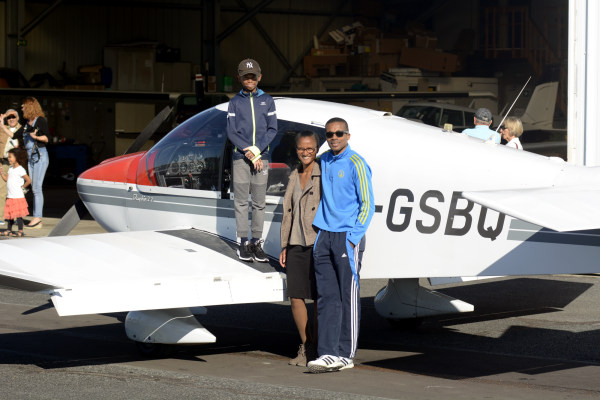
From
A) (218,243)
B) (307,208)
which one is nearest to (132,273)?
(218,243)

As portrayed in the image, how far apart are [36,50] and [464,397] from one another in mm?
29954

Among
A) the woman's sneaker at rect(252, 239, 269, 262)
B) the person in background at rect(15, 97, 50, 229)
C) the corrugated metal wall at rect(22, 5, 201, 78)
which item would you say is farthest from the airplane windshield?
the corrugated metal wall at rect(22, 5, 201, 78)

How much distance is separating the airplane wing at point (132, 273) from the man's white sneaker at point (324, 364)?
1.91 feet

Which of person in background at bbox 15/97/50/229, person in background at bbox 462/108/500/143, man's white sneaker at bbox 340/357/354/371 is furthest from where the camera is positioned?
person in background at bbox 15/97/50/229

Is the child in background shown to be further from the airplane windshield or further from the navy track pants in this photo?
the navy track pants

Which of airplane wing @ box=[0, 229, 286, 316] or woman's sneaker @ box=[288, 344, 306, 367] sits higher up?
airplane wing @ box=[0, 229, 286, 316]

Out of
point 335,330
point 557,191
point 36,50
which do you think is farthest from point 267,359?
point 36,50

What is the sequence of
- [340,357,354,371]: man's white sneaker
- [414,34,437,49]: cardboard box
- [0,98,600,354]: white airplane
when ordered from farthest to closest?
1. [414,34,437,49]: cardboard box
2. [340,357,354,371]: man's white sneaker
3. [0,98,600,354]: white airplane

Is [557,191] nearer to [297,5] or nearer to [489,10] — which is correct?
[489,10]

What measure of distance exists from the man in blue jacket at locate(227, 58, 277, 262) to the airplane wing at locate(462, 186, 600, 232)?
2403 millimetres

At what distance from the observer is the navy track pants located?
6.73 m

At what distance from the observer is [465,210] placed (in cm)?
674

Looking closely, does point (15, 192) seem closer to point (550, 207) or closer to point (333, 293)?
point (333, 293)

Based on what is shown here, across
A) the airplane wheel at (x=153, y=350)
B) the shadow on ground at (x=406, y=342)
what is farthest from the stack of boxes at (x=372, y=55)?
the airplane wheel at (x=153, y=350)
